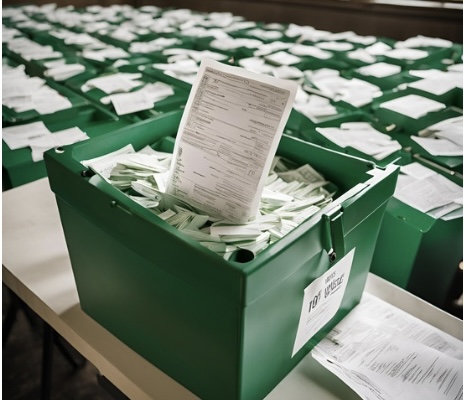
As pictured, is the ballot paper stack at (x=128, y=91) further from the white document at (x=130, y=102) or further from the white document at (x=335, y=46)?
the white document at (x=335, y=46)

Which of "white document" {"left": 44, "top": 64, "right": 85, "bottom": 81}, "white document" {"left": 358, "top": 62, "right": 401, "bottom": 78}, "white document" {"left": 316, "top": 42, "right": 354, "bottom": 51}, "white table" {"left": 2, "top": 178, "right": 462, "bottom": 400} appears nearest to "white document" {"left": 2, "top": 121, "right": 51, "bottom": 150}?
"white table" {"left": 2, "top": 178, "right": 462, "bottom": 400}

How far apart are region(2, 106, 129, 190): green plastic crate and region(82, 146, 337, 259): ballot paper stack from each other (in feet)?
2.05

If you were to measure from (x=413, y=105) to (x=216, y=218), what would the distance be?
4.26 feet

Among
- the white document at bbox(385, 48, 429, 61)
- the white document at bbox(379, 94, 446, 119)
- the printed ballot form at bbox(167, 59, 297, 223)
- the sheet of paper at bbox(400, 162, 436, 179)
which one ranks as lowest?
the sheet of paper at bbox(400, 162, 436, 179)

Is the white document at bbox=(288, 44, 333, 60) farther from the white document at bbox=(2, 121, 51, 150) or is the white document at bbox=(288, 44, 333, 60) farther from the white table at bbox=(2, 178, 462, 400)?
the white table at bbox=(2, 178, 462, 400)

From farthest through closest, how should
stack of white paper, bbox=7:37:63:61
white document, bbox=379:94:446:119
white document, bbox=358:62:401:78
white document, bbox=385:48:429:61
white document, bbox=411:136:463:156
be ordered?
white document, bbox=385:48:429:61, stack of white paper, bbox=7:37:63:61, white document, bbox=358:62:401:78, white document, bbox=379:94:446:119, white document, bbox=411:136:463:156

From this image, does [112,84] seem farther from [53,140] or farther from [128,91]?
[53,140]

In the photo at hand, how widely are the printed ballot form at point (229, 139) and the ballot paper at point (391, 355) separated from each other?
33cm

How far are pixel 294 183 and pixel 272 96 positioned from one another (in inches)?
11.5

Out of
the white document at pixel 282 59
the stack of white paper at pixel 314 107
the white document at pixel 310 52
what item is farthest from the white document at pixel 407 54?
the stack of white paper at pixel 314 107

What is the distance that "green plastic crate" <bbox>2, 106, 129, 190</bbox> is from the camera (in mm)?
1420

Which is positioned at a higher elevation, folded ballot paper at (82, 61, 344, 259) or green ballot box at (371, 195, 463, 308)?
folded ballot paper at (82, 61, 344, 259)

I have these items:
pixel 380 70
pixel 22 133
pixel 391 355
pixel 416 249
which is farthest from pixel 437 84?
pixel 22 133

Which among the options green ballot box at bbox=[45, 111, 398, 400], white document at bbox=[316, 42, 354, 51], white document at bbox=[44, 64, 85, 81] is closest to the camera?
green ballot box at bbox=[45, 111, 398, 400]
